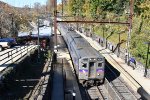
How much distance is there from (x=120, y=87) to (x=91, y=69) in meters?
3.31

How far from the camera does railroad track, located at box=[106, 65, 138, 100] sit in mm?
29078

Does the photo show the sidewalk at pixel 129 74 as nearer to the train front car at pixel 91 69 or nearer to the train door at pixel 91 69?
the train front car at pixel 91 69

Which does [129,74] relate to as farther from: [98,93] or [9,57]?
[9,57]

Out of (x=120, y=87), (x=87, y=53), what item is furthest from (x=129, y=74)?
(x=87, y=53)

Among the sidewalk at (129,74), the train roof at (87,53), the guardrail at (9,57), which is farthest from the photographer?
the sidewalk at (129,74)

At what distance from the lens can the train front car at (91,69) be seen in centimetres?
3162

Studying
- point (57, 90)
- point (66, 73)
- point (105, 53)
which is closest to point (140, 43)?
point (105, 53)

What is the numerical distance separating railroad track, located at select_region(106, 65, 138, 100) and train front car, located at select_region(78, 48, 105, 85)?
196cm

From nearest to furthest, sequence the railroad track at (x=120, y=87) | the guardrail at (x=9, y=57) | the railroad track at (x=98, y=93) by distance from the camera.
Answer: the railroad track at (x=120, y=87)
the railroad track at (x=98, y=93)
the guardrail at (x=9, y=57)

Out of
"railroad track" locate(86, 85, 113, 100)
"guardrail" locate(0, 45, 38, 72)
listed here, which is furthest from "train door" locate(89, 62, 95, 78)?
"guardrail" locate(0, 45, 38, 72)

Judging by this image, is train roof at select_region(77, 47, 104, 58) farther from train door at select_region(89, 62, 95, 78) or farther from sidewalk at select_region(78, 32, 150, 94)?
sidewalk at select_region(78, 32, 150, 94)

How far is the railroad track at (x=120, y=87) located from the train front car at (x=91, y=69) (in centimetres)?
196

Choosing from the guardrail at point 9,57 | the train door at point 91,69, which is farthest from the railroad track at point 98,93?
the guardrail at point 9,57

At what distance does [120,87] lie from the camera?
32.6 meters
